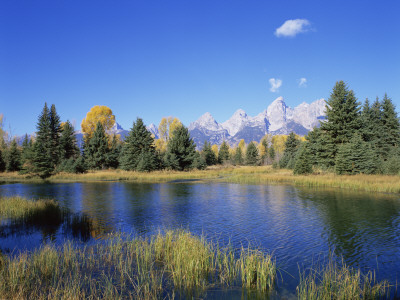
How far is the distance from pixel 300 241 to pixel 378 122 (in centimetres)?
4787

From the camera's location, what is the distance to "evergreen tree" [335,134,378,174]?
111ft

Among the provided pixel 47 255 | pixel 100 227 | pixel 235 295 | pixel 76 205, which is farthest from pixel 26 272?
pixel 76 205

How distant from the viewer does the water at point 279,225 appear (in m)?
10.2

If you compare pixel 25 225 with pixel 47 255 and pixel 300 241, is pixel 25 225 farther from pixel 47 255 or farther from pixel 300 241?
pixel 300 241

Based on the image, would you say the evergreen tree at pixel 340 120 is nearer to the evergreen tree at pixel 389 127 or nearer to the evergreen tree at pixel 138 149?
the evergreen tree at pixel 389 127

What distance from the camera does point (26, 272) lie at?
7.44m

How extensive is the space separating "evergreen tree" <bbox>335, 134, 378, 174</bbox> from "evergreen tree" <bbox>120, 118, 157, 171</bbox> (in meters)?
32.5

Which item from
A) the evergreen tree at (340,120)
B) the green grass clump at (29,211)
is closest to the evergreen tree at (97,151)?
the green grass clump at (29,211)

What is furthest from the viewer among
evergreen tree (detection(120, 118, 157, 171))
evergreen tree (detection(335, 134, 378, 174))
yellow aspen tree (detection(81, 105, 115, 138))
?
yellow aspen tree (detection(81, 105, 115, 138))

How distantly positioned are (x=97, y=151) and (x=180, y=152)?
17.7m

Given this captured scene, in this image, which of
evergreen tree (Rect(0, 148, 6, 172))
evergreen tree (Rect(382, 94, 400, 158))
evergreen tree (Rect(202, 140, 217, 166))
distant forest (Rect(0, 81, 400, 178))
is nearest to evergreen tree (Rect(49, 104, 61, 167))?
distant forest (Rect(0, 81, 400, 178))

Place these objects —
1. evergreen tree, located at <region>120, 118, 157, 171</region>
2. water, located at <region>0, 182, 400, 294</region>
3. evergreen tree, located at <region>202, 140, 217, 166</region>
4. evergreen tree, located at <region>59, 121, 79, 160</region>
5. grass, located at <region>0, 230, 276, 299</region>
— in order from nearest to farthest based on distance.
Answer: grass, located at <region>0, 230, 276, 299</region> → water, located at <region>0, 182, 400, 294</region> → evergreen tree, located at <region>120, 118, 157, 171</region> → evergreen tree, located at <region>59, 121, 79, 160</region> → evergreen tree, located at <region>202, 140, 217, 166</region>

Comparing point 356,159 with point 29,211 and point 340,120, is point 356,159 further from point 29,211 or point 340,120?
point 29,211

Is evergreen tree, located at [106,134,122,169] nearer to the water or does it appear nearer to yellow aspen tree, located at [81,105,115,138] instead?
yellow aspen tree, located at [81,105,115,138]
